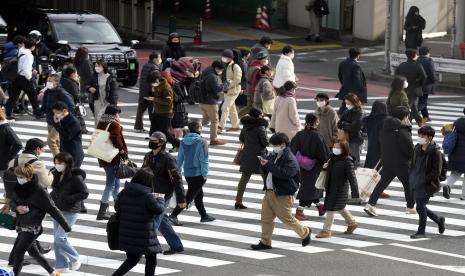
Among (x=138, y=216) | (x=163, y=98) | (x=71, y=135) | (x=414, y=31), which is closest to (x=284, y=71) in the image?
(x=163, y=98)

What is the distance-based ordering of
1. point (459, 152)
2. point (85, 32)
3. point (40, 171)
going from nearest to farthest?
point (40, 171) < point (459, 152) < point (85, 32)

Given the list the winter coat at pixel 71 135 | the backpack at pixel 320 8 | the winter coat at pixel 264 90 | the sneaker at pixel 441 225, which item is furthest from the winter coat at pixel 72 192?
the backpack at pixel 320 8

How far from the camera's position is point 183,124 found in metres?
24.9

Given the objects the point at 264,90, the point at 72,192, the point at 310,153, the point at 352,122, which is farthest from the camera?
the point at 264,90

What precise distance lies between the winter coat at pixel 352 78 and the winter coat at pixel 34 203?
36.5ft

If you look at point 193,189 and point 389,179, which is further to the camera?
point 389,179

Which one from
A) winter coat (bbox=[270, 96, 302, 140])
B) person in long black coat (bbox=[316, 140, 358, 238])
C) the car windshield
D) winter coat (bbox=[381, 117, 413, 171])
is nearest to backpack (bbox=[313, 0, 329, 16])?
the car windshield

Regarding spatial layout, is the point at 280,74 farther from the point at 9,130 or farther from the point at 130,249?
the point at 130,249

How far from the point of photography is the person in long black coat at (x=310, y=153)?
19.3 m

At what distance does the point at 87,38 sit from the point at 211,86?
9.28m

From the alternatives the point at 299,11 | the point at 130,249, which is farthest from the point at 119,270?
the point at 299,11

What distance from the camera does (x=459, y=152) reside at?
69.3ft

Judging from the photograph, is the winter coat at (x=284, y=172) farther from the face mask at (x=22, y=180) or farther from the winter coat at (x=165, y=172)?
the face mask at (x=22, y=180)

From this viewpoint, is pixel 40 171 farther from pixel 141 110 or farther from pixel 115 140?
pixel 141 110
